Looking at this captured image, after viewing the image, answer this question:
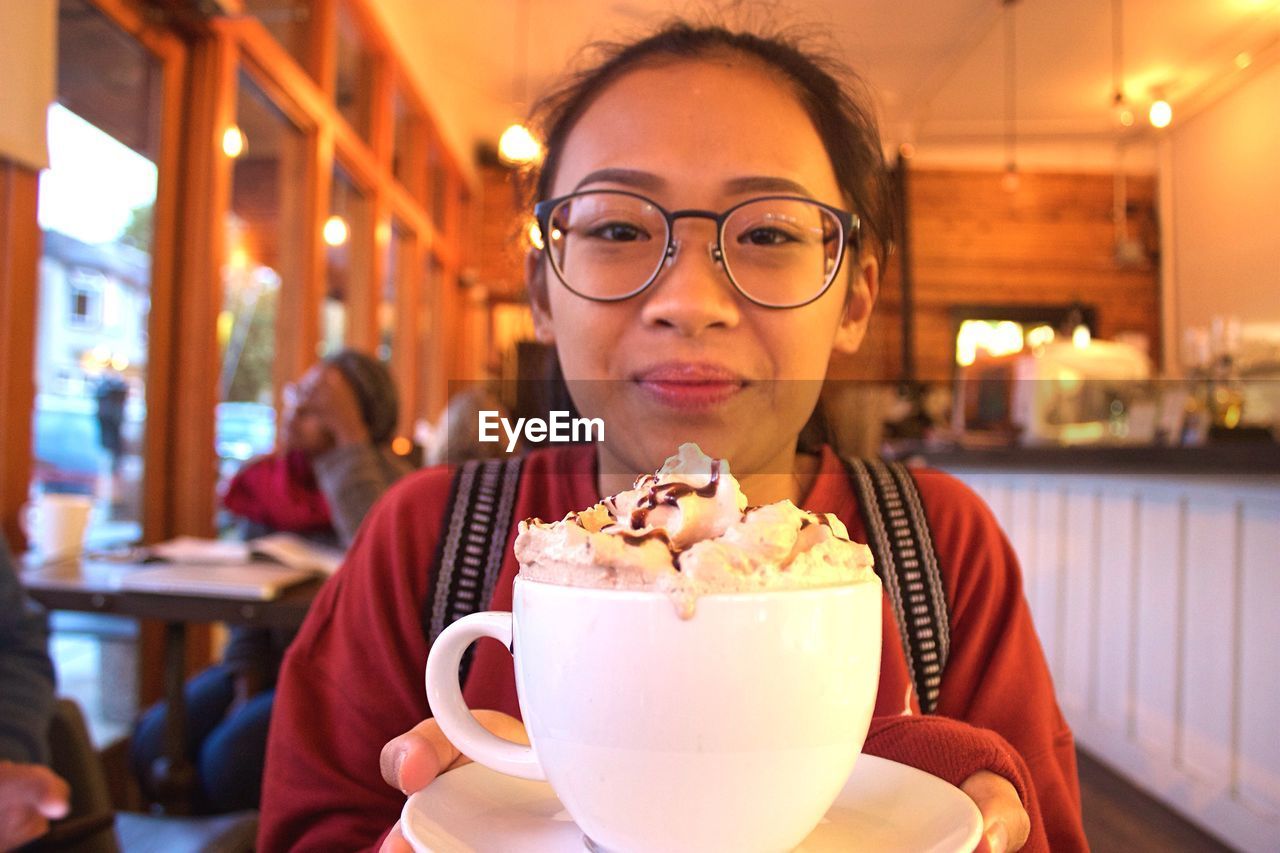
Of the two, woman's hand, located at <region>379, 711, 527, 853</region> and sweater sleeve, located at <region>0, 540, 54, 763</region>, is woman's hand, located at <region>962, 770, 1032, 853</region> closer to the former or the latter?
woman's hand, located at <region>379, 711, 527, 853</region>

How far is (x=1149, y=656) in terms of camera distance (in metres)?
2.63

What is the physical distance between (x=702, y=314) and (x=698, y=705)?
0.65 ft

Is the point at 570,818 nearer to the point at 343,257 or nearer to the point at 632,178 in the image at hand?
the point at 632,178

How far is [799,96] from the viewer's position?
0.54 m

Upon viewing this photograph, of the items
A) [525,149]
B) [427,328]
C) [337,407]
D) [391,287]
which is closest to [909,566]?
[525,149]

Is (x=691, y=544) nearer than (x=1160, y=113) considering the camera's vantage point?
Yes

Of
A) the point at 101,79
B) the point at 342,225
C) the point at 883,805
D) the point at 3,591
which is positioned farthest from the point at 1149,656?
the point at 342,225

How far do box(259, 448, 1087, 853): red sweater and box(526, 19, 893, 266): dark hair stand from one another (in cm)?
20

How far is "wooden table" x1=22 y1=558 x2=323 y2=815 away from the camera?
190 cm

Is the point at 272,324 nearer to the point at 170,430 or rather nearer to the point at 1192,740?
the point at 170,430

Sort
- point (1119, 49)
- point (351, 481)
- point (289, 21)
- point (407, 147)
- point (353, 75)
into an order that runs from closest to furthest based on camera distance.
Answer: point (351, 481)
point (1119, 49)
point (289, 21)
point (353, 75)
point (407, 147)

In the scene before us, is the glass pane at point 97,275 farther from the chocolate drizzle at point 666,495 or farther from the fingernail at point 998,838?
the fingernail at point 998,838

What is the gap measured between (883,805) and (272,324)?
4370 millimetres

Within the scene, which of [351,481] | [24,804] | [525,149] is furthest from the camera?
[351,481]
